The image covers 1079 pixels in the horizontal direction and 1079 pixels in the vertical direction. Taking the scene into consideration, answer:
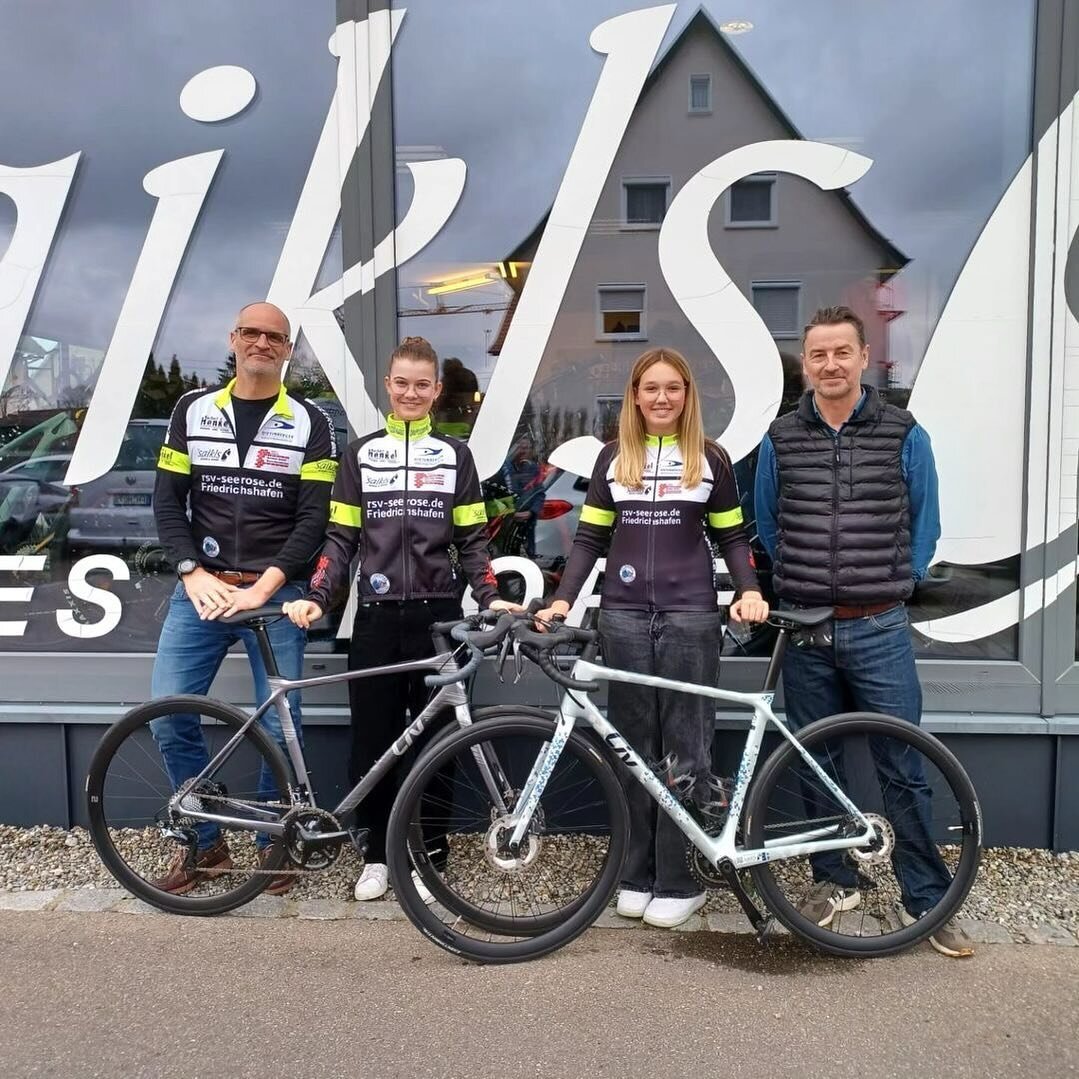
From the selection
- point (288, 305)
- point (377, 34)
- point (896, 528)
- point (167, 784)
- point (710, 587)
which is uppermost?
point (377, 34)

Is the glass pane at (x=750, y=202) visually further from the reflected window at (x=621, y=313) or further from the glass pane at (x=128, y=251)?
the glass pane at (x=128, y=251)

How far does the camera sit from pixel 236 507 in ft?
10.9

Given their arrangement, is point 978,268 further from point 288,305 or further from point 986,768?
point 288,305

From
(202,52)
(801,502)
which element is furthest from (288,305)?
(801,502)

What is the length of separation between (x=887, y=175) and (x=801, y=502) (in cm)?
174

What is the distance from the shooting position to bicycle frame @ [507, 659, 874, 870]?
2.82m

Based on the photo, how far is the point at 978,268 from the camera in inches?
147

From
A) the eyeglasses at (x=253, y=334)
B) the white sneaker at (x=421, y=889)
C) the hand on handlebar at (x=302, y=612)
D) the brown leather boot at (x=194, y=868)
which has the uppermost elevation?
the eyeglasses at (x=253, y=334)

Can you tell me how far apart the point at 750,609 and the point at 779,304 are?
1612mm

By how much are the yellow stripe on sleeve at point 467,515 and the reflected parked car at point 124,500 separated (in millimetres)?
1686

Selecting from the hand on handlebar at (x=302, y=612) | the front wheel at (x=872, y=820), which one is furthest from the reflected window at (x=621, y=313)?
the front wheel at (x=872, y=820)

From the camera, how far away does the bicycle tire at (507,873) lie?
2787 millimetres

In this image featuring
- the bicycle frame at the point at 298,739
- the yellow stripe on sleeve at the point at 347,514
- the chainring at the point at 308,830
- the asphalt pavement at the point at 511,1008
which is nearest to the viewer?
the asphalt pavement at the point at 511,1008

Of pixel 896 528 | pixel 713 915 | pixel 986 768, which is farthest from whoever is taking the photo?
pixel 986 768
